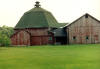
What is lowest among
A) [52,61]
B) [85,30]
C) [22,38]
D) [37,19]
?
[52,61]

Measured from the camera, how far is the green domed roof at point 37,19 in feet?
189

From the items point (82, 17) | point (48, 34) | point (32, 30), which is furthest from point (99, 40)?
point (32, 30)

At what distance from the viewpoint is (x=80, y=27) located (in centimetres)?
5109

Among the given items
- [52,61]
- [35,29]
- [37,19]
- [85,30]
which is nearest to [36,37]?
[35,29]

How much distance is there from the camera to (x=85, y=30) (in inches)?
2015

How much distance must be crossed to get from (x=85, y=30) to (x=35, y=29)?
37.9 feet

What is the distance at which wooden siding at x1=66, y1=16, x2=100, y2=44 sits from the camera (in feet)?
167

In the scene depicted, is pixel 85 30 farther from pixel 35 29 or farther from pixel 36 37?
pixel 35 29

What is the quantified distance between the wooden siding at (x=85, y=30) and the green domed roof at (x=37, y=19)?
7578 millimetres

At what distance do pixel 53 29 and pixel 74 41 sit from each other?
790 cm

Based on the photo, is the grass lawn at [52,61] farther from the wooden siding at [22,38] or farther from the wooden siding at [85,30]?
the wooden siding at [22,38]

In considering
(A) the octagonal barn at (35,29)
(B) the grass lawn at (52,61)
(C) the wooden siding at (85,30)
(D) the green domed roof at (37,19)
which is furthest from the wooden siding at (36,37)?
(B) the grass lawn at (52,61)

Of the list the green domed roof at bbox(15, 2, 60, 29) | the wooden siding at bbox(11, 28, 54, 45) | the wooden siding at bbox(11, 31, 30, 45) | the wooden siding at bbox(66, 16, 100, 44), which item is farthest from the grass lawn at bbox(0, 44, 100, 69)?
the green domed roof at bbox(15, 2, 60, 29)

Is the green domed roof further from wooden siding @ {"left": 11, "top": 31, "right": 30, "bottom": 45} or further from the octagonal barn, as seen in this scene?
wooden siding @ {"left": 11, "top": 31, "right": 30, "bottom": 45}
